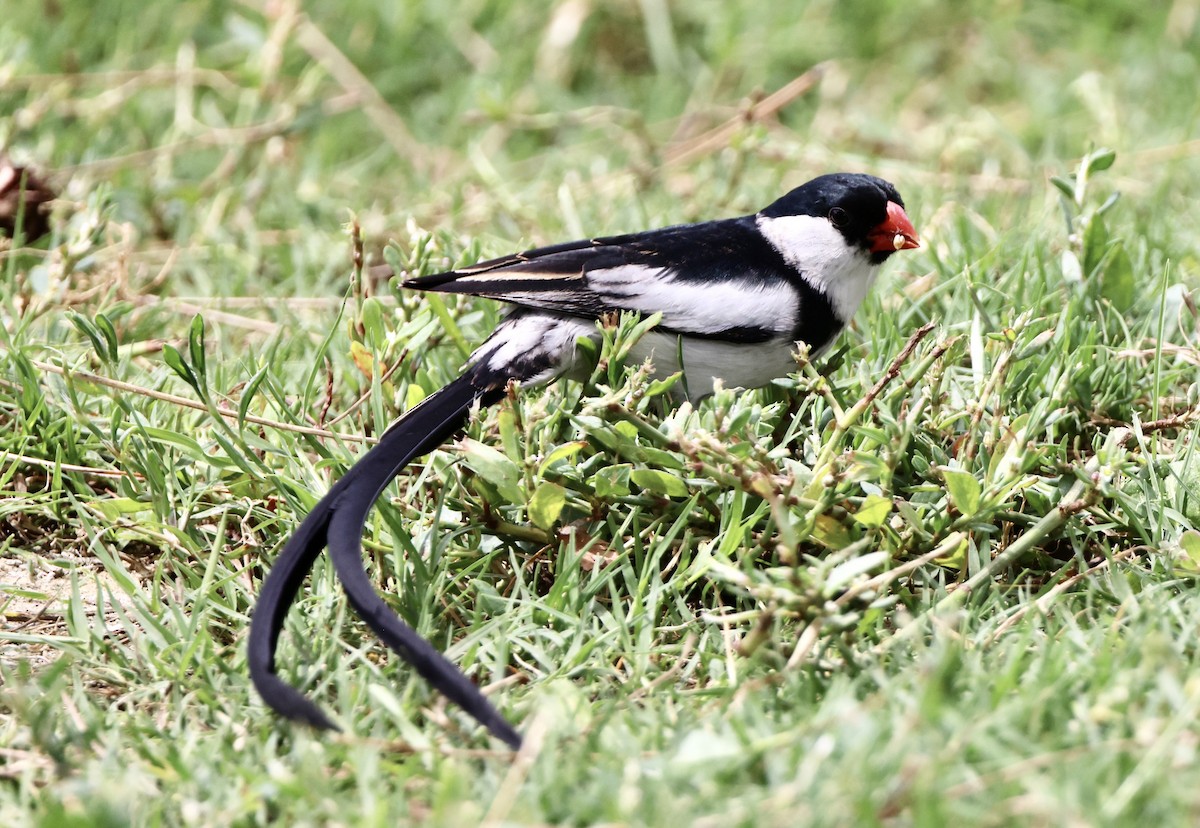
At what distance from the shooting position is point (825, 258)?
9.97 ft

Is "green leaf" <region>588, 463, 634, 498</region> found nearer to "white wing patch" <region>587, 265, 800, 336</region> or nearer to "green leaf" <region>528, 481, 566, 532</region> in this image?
"green leaf" <region>528, 481, 566, 532</region>

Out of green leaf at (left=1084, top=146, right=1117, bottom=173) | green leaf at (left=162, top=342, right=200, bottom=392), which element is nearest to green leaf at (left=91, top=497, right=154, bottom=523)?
green leaf at (left=162, top=342, right=200, bottom=392)

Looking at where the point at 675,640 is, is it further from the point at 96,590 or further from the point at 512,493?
the point at 96,590

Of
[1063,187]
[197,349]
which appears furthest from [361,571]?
[1063,187]

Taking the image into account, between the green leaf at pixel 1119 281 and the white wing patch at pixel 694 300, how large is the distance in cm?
83

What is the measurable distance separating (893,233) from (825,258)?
0.56 feet

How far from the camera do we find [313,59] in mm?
5270

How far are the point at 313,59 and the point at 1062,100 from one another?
2.96m

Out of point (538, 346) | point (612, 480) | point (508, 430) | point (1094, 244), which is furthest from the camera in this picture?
point (1094, 244)

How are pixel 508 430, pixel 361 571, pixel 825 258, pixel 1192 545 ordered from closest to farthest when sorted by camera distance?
pixel 361 571, pixel 1192 545, pixel 508 430, pixel 825 258

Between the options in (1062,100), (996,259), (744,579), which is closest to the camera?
(744,579)

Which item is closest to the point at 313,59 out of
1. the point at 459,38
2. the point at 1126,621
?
the point at 459,38

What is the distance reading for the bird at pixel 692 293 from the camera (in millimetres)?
2746

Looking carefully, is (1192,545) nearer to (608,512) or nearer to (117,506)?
(608,512)
